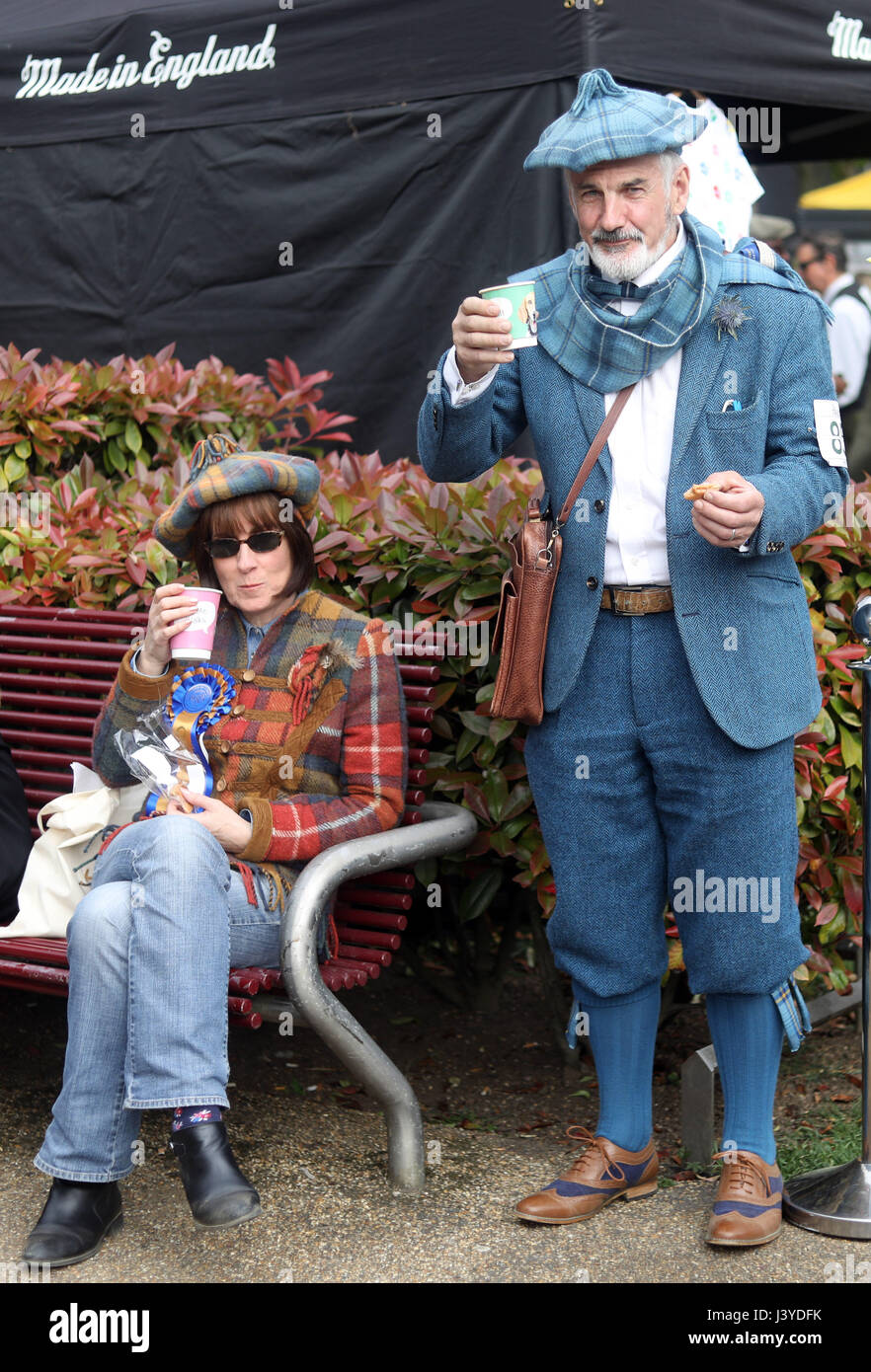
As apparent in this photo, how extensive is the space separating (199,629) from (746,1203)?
149 centimetres

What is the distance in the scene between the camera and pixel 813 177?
48.2 ft

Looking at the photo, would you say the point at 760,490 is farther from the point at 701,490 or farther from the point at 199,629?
the point at 199,629

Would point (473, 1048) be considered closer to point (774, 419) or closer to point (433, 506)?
point (433, 506)

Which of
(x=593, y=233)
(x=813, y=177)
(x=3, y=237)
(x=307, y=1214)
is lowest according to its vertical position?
(x=307, y=1214)

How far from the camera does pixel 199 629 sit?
299 centimetres

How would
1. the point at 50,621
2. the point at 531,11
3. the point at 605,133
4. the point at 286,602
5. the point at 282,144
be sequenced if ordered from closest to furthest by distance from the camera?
the point at 605,133 → the point at 286,602 → the point at 50,621 → the point at 531,11 → the point at 282,144

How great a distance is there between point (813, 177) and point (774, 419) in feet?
42.6

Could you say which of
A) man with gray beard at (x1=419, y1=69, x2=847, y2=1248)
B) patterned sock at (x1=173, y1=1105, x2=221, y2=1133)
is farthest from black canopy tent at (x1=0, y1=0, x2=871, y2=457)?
patterned sock at (x1=173, y1=1105, x2=221, y2=1133)

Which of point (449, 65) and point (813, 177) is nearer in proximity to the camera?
point (449, 65)

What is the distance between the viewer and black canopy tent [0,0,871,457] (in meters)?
5.72

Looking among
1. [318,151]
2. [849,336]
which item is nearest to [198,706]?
[318,151]

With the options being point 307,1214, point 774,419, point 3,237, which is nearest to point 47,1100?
point 307,1214

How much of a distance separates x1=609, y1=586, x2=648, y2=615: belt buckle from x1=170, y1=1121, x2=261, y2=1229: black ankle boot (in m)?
1.17
